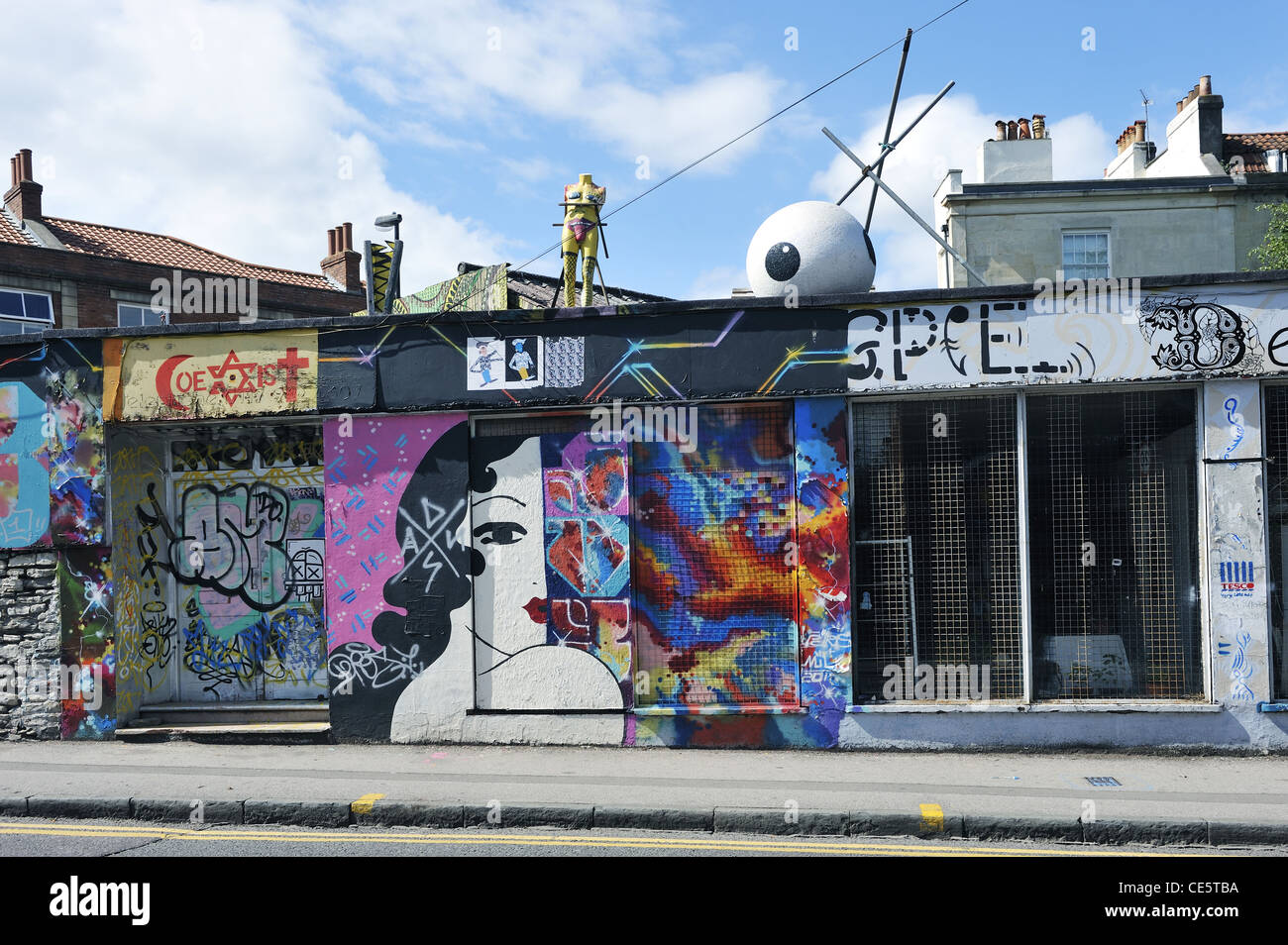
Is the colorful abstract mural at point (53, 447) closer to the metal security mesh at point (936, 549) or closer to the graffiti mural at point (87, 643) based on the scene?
the graffiti mural at point (87, 643)

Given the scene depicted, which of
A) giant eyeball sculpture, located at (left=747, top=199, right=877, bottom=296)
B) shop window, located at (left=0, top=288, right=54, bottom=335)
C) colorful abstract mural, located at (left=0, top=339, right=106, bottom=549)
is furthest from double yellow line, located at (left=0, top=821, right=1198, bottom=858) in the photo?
shop window, located at (left=0, top=288, right=54, bottom=335)

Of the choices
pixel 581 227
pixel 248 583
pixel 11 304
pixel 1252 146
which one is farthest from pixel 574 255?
pixel 11 304

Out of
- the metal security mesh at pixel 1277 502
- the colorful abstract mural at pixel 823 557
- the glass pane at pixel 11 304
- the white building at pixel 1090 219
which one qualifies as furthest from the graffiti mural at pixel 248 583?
the glass pane at pixel 11 304

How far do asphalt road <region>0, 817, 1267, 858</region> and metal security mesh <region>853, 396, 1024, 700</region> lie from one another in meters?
2.53

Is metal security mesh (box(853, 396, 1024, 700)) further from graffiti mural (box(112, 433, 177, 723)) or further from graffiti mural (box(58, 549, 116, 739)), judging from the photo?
graffiti mural (box(58, 549, 116, 739))

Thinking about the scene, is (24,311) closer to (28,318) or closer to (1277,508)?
(28,318)

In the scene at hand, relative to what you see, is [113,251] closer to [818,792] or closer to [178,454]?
[178,454]

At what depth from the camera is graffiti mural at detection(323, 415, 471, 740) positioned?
9.60m

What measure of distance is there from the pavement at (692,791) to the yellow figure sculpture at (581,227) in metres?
5.06

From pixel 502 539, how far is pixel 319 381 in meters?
2.32

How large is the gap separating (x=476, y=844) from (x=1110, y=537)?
6049 millimetres

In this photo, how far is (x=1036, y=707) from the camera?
8.82 metres
